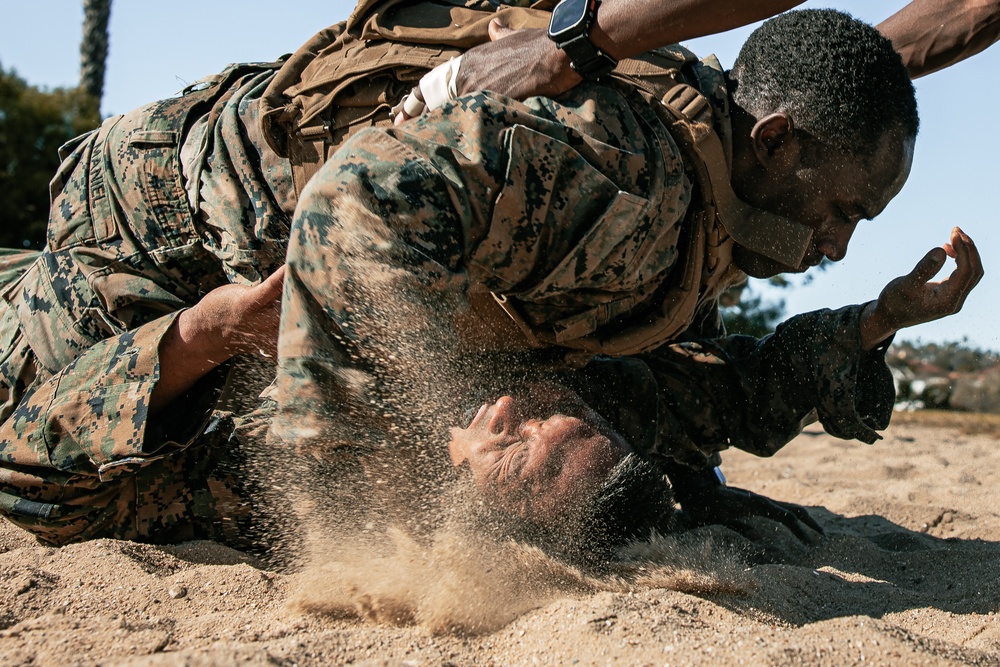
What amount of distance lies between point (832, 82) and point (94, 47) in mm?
11941

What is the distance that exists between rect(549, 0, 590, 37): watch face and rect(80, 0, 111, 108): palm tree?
11.2m

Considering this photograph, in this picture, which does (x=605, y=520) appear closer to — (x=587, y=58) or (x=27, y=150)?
(x=587, y=58)

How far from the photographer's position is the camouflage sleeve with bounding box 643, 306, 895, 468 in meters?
3.13

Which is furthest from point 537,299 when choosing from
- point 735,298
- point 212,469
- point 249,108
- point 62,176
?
point 735,298

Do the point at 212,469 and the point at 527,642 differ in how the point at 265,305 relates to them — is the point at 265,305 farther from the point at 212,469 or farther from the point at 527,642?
the point at 527,642

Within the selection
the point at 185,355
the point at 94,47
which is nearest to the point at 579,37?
the point at 185,355

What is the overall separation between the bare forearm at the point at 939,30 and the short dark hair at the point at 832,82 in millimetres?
530

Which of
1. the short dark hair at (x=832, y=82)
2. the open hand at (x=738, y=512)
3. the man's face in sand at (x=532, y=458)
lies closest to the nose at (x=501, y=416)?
the man's face in sand at (x=532, y=458)

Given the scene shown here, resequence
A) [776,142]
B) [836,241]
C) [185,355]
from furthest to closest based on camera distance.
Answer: [185,355]
[836,241]
[776,142]

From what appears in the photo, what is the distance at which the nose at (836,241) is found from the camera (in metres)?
2.63

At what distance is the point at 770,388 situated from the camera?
3342mm

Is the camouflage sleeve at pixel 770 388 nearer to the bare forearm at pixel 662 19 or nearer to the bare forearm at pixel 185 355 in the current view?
the bare forearm at pixel 662 19

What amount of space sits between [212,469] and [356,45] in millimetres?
1418

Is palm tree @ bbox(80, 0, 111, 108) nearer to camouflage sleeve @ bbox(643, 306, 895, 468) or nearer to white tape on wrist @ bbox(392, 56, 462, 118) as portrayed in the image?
camouflage sleeve @ bbox(643, 306, 895, 468)
